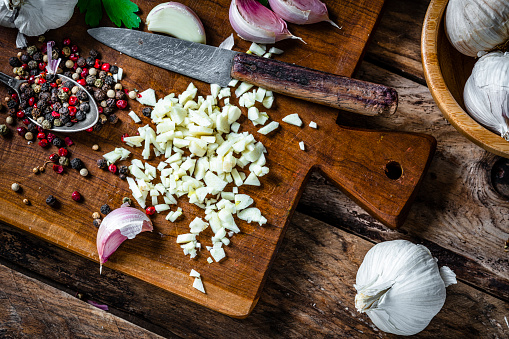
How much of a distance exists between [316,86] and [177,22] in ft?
1.48

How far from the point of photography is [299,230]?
1265 mm

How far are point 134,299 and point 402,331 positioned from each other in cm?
84

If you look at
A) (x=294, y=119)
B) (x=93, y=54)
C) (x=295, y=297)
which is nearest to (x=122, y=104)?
(x=93, y=54)

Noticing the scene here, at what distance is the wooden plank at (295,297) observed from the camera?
4.01ft

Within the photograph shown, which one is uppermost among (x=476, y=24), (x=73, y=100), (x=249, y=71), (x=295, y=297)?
(x=476, y=24)

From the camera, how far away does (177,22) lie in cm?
117

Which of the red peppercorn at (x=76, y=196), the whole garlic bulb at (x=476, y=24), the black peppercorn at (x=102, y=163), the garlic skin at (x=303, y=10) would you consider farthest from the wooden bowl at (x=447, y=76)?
the red peppercorn at (x=76, y=196)

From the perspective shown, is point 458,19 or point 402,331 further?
point 402,331

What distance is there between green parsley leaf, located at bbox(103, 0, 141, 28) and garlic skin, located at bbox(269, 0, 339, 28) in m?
0.42

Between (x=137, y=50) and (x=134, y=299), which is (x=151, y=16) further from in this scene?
(x=134, y=299)

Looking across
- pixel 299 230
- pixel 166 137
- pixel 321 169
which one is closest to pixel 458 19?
pixel 321 169

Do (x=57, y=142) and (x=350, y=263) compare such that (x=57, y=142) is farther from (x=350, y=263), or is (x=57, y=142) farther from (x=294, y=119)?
(x=350, y=263)

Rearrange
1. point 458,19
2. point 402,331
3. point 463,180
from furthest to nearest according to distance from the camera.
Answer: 1. point 463,180
2. point 402,331
3. point 458,19

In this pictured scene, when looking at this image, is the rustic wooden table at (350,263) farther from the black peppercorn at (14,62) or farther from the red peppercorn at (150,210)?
the black peppercorn at (14,62)
